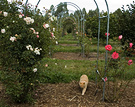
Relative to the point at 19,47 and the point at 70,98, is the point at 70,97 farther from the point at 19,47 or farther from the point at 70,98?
the point at 19,47

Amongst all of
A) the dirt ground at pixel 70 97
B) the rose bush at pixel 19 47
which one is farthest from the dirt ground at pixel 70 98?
the rose bush at pixel 19 47

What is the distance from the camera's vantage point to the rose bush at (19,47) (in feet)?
9.06

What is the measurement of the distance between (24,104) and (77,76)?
1923 mm

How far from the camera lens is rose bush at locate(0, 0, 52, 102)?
2762 mm

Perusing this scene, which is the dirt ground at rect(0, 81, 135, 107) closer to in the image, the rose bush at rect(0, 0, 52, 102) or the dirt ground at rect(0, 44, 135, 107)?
the dirt ground at rect(0, 44, 135, 107)

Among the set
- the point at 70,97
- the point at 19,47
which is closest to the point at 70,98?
the point at 70,97

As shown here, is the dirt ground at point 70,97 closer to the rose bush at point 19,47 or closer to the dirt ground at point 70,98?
the dirt ground at point 70,98

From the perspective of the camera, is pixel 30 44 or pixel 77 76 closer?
pixel 30 44

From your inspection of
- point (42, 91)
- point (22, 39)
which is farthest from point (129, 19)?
point (22, 39)

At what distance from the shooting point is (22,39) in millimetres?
2807

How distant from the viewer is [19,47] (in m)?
2.87

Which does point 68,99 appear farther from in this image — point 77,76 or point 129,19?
point 129,19

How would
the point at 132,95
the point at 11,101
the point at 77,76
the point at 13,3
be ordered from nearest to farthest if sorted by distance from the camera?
the point at 13,3
the point at 11,101
the point at 132,95
the point at 77,76

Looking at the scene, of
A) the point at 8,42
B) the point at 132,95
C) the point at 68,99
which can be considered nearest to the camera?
the point at 8,42
